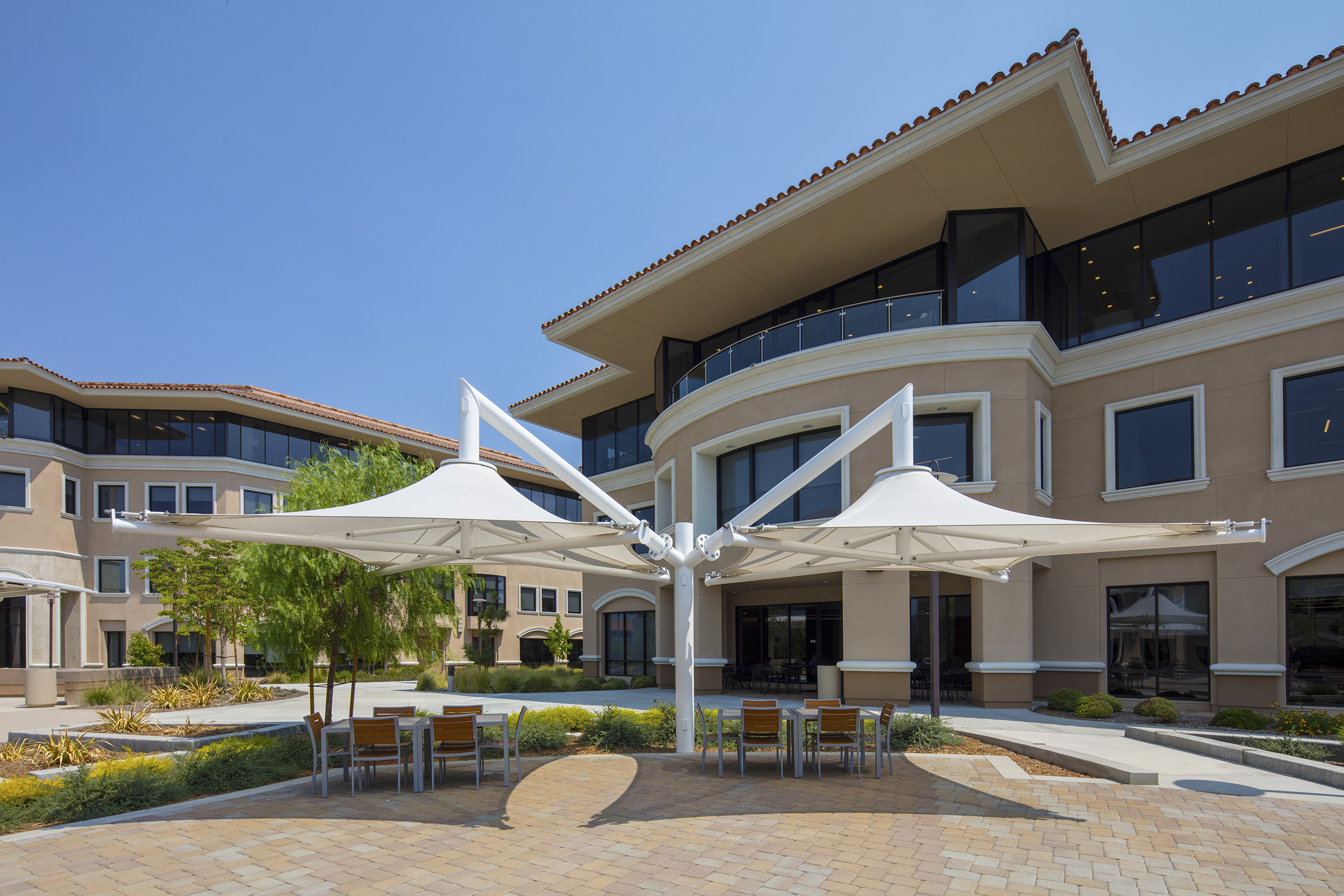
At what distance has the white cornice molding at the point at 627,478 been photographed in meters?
28.9

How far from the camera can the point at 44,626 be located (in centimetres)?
3216

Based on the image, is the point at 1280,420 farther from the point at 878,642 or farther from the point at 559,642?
the point at 559,642

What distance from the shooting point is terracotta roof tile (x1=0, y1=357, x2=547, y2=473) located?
34312mm

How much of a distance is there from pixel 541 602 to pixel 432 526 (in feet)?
130

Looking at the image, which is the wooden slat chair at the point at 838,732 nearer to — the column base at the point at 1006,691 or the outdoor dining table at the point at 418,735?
the outdoor dining table at the point at 418,735

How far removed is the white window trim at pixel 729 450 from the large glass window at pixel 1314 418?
28.8 ft

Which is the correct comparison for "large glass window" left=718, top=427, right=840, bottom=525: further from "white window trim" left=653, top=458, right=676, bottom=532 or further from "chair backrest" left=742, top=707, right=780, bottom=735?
"chair backrest" left=742, top=707, right=780, bottom=735

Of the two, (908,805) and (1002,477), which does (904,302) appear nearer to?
(1002,477)

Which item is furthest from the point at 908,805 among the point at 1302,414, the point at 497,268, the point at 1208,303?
the point at 497,268

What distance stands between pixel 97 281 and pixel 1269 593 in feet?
111

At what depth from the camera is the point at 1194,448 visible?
17.1 meters

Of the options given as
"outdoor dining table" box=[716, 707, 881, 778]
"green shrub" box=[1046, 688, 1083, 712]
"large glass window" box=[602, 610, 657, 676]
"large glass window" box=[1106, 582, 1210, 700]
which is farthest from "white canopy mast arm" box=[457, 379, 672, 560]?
"large glass window" box=[602, 610, 657, 676]

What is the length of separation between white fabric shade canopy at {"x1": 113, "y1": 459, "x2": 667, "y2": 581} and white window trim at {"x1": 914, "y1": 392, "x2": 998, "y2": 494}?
961cm

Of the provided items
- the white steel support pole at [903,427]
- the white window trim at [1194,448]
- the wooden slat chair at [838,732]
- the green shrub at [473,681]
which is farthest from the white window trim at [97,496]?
the white window trim at [1194,448]
